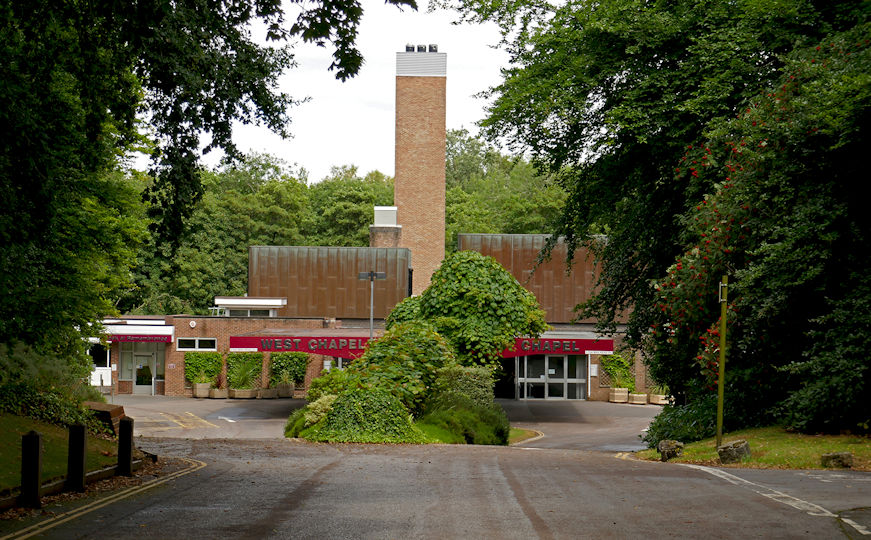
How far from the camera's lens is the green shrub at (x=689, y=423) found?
64.0 feet

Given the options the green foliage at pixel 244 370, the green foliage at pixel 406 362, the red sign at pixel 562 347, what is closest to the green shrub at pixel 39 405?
the green foliage at pixel 406 362

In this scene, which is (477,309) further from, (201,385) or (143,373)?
(143,373)

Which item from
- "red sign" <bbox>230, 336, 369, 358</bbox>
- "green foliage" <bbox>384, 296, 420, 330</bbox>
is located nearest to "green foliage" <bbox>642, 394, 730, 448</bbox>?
"green foliage" <bbox>384, 296, 420, 330</bbox>

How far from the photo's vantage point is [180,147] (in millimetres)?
12000

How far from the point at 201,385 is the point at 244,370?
2.54 m

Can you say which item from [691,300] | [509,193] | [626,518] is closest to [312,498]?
[626,518]

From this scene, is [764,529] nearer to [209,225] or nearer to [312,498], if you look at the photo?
[312,498]

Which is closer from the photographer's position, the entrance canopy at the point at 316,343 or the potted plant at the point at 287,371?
the entrance canopy at the point at 316,343

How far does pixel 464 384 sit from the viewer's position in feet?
85.8

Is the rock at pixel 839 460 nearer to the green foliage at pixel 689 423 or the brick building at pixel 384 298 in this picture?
the green foliage at pixel 689 423

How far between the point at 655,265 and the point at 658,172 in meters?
2.50

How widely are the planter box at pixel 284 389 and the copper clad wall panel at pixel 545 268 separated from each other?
487 inches

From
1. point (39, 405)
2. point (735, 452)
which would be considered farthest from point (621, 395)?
point (39, 405)

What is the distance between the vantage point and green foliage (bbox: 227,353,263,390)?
154 ft
